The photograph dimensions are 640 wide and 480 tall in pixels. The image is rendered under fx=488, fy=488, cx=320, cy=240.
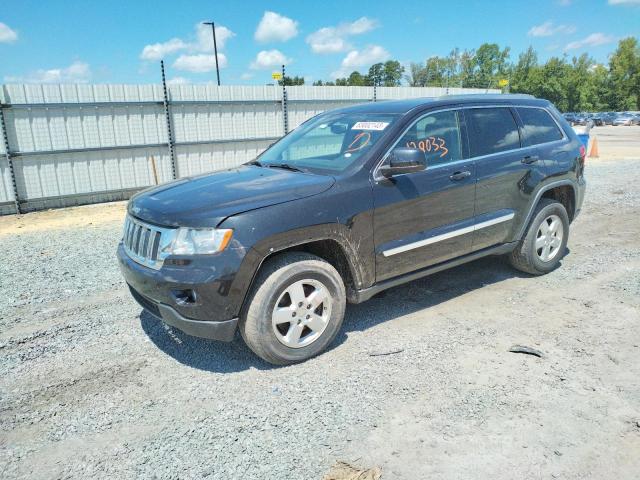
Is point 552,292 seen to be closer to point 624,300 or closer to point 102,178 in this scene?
point 624,300

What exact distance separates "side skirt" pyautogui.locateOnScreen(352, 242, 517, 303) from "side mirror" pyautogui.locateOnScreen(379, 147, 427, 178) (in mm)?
881

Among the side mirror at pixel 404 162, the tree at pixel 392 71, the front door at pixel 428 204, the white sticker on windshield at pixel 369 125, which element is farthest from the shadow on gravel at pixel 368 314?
the tree at pixel 392 71

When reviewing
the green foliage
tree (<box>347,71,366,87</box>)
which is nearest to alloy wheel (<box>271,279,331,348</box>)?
the green foliage

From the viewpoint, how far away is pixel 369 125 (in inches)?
166

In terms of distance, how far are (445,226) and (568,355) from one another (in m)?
1.38

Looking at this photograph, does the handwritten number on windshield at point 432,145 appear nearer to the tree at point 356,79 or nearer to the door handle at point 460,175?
the door handle at point 460,175

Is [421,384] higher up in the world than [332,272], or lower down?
lower down

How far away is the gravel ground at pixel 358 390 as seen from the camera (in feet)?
8.68

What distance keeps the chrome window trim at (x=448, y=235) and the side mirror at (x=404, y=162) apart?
0.60m

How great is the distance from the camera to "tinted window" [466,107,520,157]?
454cm

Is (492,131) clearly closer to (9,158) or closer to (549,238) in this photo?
(549,238)

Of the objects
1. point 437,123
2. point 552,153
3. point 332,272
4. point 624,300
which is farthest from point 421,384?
point 552,153

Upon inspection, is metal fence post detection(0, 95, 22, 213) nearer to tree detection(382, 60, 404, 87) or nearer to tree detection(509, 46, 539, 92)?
tree detection(509, 46, 539, 92)

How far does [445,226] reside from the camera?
4258 mm
